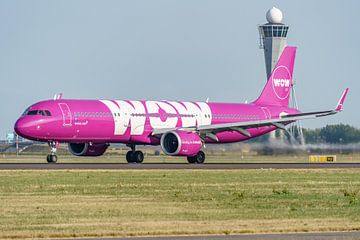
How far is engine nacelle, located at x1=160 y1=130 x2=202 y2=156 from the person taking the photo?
65.9 metres

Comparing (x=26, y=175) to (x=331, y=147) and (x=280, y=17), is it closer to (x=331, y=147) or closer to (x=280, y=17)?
(x=331, y=147)

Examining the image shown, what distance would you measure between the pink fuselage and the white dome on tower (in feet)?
263

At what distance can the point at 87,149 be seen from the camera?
230 ft

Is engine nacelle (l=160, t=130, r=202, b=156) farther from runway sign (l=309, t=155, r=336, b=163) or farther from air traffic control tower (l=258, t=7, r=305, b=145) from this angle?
air traffic control tower (l=258, t=7, r=305, b=145)

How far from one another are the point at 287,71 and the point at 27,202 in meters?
51.3

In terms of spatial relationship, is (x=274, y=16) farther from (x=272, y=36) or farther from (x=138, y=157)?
(x=138, y=157)

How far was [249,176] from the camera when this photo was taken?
4997 centimetres

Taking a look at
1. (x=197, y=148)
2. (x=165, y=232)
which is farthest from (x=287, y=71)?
(x=165, y=232)

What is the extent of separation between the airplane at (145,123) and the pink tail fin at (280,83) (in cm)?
220

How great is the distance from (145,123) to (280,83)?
17475 millimetres

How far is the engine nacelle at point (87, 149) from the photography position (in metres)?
70.1

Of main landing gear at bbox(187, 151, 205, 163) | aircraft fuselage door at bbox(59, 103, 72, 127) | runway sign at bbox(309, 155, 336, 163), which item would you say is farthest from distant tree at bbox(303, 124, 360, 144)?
aircraft fuselage door at bbox(59, 103, 72, 127)

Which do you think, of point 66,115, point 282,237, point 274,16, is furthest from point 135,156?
point 274,16

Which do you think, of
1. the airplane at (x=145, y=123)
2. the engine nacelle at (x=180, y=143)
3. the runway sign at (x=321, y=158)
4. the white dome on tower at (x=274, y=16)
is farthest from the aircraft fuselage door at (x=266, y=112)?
the white dome on tower at (x=274, y=16)
